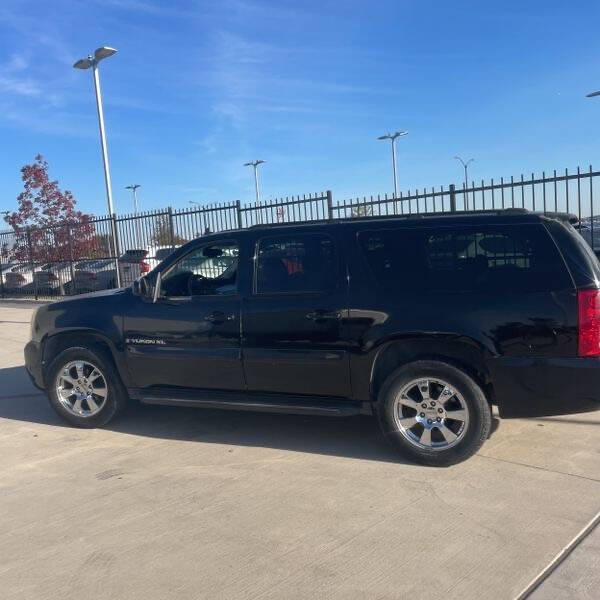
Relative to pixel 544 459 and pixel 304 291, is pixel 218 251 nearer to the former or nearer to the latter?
pixel 304 291

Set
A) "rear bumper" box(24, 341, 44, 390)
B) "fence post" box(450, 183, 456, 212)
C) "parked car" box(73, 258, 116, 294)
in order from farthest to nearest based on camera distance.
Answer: "parked car" box(73, 258, 116, 294) → "fence post" box(450, 183, 456, 212) → "rear bumper" box(24, 341, 44, 390)

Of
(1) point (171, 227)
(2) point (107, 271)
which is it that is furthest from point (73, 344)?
(2) point (107, 271)

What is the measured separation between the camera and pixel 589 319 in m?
4.20

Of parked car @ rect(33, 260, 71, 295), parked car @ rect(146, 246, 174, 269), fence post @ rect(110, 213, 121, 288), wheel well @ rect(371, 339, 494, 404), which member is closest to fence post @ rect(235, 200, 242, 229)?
parked car @ rect(146, 246, 174, 269)

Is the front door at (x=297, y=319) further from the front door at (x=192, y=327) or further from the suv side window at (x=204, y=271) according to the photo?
the suv side window at (x=204, y=271)

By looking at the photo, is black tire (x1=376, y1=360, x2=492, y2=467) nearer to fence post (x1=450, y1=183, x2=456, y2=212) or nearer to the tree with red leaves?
fence post (x1=450, y1=183, x2=456, y2=212)

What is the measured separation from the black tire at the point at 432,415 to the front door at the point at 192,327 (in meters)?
→ 1.24

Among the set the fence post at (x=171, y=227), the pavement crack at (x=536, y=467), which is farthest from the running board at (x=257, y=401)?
the fence post at (x=171, y=227)

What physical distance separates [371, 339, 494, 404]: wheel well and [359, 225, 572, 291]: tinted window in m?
0.41

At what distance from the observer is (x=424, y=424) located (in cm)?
467

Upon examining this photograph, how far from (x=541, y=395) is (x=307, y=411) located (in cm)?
171

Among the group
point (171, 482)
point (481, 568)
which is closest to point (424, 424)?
point (481, 568)

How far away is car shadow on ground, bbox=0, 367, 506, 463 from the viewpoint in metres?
5.18

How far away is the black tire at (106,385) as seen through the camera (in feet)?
18.9
